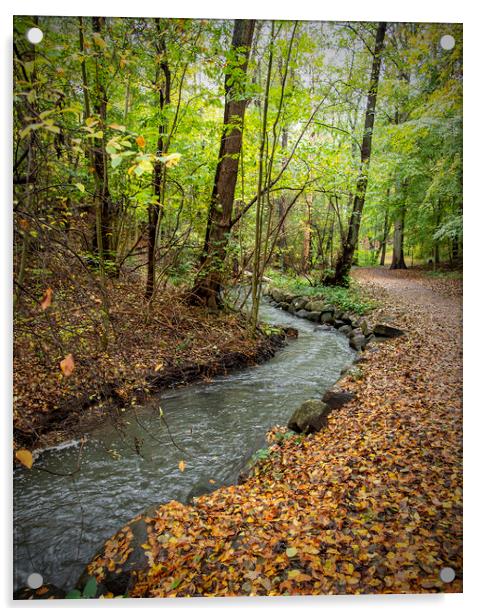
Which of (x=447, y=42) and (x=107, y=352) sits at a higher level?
(x=447, y=42)

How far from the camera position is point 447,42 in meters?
2.71

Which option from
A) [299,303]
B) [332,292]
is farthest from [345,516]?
[299,303]

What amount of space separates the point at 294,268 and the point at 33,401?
32.3 feet

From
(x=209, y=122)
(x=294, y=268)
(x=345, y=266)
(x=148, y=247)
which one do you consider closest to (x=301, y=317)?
(x=345, y=266)

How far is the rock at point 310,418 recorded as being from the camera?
381 centimetres

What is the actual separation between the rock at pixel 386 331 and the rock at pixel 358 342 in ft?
2.10

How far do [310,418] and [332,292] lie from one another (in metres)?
6.59

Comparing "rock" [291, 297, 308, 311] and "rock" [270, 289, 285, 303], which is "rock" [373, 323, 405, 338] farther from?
"rock" [270, 289, 285, 303]

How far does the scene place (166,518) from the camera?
107 inches

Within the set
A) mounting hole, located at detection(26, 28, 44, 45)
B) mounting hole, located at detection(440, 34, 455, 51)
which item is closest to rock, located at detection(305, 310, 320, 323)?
mounting hole, located at detection(440, 34, 455, 51)

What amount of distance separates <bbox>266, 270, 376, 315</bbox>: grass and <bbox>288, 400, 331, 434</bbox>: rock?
3.90 metres

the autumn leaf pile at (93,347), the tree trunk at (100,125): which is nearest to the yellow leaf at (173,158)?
the tree trunk at (100,125)

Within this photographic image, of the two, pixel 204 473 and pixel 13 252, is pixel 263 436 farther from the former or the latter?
pixel 13 252
